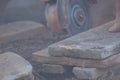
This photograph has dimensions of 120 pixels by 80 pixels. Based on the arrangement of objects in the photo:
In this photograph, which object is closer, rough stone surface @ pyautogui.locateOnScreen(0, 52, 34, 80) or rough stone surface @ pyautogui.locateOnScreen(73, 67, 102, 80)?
rough stone surface @ pyautogui.locateOnScreen(0, 52, 34, 80)

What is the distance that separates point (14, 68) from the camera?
2812 mm

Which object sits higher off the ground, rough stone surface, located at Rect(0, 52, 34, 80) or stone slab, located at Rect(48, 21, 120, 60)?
stone slab, located at Rect(48, 21, 120, 60)

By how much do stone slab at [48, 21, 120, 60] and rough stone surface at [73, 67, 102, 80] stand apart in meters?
0.10

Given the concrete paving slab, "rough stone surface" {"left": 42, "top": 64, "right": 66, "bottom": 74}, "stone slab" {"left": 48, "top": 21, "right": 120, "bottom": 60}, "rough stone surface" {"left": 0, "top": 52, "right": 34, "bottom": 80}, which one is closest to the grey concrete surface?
the concrete paving slab

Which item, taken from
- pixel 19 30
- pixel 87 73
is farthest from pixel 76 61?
pixel 19 30

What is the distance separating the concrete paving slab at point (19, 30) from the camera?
14.4ft

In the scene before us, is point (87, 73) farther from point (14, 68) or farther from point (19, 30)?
point (19, 30)

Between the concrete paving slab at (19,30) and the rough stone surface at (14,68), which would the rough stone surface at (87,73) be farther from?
the concrete paving slab at (19,30)

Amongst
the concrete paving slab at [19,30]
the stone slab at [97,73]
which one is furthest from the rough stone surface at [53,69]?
the concrete paving slab at [19,30]

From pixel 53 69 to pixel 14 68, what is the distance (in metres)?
0.42

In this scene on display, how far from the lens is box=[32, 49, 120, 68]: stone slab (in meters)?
2.89

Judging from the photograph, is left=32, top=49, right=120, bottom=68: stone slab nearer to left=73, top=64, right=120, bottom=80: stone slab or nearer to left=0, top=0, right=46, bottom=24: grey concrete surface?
left=73, top=64, right=120, bottom=80: stone slab

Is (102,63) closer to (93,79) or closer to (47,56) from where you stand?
(93,79)

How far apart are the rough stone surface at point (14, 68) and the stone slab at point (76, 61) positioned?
27cm
